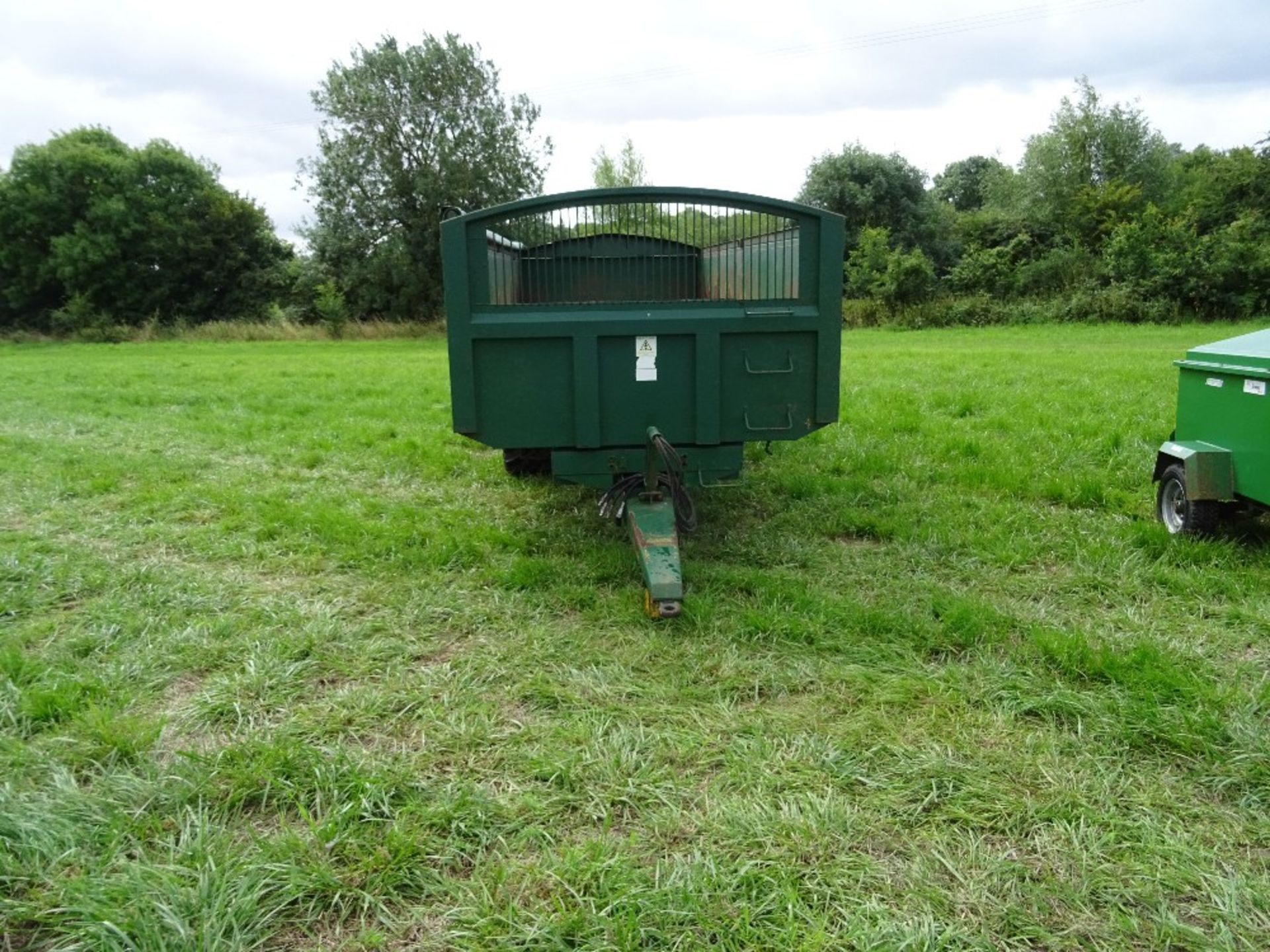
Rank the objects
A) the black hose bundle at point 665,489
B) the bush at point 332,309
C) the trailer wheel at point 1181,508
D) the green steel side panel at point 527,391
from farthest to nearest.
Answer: the bush at point 332,309
the trailer wheel at point 1181,508
the green steel side panel at point 527,391
the black hose bundle at point 665,489

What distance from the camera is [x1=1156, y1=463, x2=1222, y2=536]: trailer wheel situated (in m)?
4.93

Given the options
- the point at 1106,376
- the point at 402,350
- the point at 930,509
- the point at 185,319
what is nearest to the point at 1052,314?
the point at 1106,376

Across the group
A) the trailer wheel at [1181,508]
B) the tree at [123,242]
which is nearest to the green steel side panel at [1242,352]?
the trailer wheel at [1181,508]

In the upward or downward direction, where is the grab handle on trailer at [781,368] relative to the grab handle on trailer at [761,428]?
upward

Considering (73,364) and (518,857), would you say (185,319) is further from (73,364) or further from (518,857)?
(518,857)

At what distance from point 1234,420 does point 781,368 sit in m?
2.40

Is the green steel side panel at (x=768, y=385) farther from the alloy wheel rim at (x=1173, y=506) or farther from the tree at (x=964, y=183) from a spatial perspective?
the tree at (x=964, y=183)

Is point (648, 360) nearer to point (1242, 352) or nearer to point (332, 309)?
point (1242, 352)

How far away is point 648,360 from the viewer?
15.3 feet

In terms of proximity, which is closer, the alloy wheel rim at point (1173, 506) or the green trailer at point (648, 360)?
the green trailer at point (648, 360)

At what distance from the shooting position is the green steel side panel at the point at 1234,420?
4.54 m

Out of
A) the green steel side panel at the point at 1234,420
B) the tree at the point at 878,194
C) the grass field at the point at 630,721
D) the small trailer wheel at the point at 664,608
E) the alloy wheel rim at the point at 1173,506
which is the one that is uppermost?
the tree at the point at 878,194

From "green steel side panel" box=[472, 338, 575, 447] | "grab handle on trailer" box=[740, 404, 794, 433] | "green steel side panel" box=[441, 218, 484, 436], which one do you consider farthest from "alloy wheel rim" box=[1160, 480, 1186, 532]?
"green steel side panel" box=[441, 218, 484, 436]

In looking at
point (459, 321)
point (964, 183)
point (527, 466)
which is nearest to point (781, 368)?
point (459, 321)
